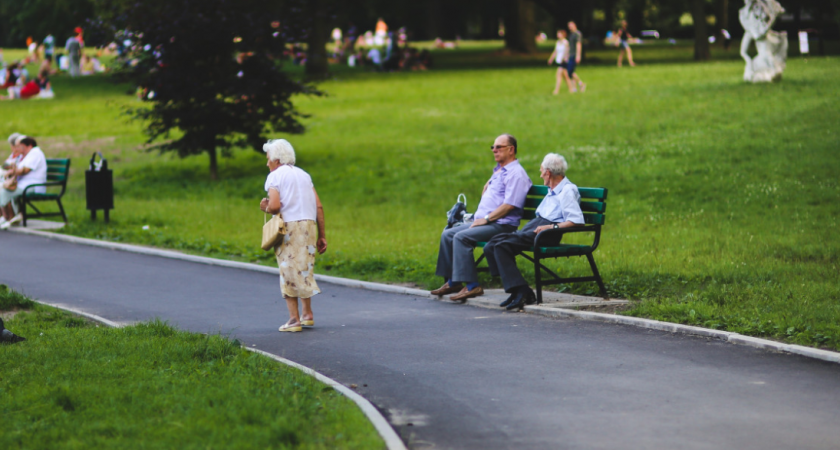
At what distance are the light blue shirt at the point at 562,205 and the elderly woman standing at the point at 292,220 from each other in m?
2.56

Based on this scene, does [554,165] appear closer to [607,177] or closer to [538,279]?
[538,279]

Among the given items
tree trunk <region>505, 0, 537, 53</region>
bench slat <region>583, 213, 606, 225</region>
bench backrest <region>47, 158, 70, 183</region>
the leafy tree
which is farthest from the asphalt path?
tree trunk <region>505, 0, 537, 53</region>

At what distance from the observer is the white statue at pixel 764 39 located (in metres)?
26.4

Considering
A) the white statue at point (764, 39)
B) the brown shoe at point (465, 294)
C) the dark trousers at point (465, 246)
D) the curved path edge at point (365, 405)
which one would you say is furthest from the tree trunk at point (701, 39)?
the curved path edge at point (365, 405)

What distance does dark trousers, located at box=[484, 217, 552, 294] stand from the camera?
9609 mm

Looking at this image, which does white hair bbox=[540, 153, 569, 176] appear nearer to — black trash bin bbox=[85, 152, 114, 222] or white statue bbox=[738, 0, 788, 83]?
black trash bin bbox=[85, 152, 114, 222]

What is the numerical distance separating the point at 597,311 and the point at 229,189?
45.6 ft

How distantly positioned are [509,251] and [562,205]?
2.42 ft

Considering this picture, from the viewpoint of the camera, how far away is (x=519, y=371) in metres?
7.00

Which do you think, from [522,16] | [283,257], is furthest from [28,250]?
[522,16]

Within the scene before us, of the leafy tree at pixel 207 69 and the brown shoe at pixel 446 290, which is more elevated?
the leafy tree at pixel 207 69

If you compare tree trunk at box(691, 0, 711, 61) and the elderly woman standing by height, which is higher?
tree trunk at box(691, 0, 711, 61)

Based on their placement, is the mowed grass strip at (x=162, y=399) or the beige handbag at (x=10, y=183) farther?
the beige handbag at (x=10, y=183)

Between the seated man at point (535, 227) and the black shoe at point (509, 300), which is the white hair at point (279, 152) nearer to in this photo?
the seated man at point (535, 227)
